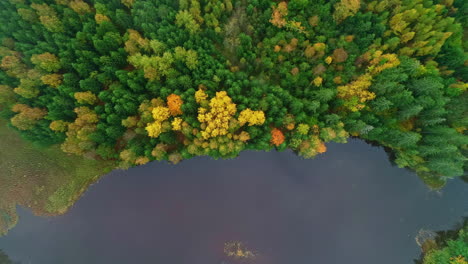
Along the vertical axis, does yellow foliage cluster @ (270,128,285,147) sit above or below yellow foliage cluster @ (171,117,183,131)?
above

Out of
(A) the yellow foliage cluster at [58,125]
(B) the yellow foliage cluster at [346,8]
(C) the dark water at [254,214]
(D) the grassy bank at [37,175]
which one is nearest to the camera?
(A) the yellow foliage cluster at [58,125]

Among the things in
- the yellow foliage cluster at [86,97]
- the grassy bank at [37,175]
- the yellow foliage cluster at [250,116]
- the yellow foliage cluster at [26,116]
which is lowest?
the grassy bank at [37,175]

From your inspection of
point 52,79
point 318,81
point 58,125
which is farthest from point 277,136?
point 52,79

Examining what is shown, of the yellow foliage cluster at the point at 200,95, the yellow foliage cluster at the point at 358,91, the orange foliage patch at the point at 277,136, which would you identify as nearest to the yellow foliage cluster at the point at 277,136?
the orange foliage patch at the point at 277,136

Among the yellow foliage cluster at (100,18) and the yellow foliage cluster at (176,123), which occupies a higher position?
the yellow foliage cluster at (100,18)

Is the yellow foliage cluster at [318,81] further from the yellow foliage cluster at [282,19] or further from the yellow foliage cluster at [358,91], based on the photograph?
the yellow foliage cluster at [282,19]

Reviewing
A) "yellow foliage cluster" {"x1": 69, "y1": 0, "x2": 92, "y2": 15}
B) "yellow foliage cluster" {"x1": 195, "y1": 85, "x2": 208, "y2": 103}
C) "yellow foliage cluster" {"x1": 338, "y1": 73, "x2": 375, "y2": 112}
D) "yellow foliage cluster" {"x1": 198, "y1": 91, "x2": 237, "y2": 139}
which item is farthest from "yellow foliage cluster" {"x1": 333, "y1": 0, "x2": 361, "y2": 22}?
"yellow foliage cluster" {"x1": 69, "y1": 0, "x2": 92, "y2": 15}

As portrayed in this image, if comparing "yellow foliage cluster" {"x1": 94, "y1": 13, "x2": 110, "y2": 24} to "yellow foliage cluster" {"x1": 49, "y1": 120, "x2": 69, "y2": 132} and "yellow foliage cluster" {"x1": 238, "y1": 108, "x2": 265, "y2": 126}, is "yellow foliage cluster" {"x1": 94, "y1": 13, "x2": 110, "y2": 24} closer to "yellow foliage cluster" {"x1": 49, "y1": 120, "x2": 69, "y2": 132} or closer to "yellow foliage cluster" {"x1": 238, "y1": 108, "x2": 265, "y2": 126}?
"yellow foliage cluster" {"x1": 49, "y1": 120, "x2": 69, "y2": 132}
